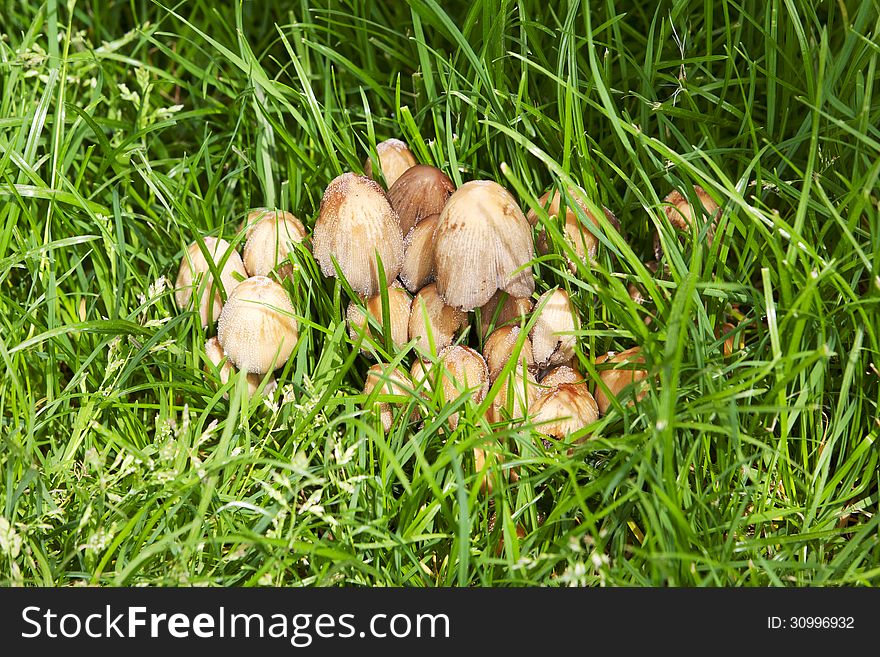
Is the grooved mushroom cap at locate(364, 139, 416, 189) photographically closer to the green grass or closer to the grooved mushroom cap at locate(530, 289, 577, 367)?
the green grass

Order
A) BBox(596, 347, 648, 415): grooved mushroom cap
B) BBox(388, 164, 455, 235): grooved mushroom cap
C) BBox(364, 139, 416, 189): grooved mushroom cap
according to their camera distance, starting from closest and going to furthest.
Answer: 1. BBox(596, 347, 648, 415): grooved mushroom cap
2. BBox(388, 164, 455, 235): grooved mushroom cap
3. BBox(364, 139, 416, 189): grooved mushroom cap

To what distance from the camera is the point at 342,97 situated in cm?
180

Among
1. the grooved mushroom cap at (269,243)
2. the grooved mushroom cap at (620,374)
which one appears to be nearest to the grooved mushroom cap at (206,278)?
the grooved mushroom cap at (269,243)

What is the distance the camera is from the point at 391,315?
4.88 ft

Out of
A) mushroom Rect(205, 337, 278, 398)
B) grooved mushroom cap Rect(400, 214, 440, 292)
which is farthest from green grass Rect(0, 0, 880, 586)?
grooved mushroom cap Rect(400, 214, 440, 292)

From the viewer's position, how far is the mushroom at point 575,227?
1466mm

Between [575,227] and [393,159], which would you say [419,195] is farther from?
[575,227]

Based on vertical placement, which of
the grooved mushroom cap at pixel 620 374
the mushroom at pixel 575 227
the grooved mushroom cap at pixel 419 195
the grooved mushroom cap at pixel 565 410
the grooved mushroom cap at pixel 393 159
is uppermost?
the grooved mushroom cap at pixel 393 159

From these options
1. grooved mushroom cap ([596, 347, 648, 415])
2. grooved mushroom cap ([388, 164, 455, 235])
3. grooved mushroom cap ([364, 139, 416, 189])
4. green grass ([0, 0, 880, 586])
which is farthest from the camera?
grooved mushroom cap ([364, 139, 416, 189])

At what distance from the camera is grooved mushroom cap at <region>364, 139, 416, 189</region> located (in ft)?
5.29

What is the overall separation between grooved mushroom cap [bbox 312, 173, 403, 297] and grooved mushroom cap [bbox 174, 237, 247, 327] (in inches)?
8.4

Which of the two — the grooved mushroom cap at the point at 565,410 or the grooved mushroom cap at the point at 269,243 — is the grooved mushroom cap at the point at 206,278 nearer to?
the grooved mushroom cap at the point at 269,243

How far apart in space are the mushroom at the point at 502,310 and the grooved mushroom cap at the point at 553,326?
4 cm
